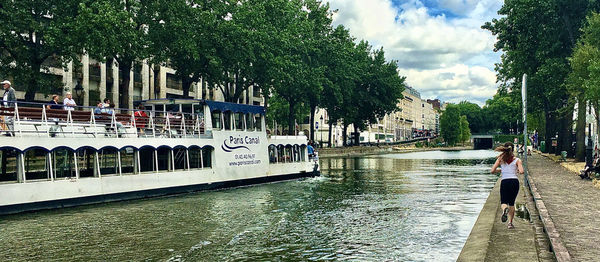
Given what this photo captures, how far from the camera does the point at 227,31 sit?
42531 mm

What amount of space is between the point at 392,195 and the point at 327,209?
19.3 ft

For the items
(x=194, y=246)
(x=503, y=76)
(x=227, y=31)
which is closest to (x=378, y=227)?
(x=194, y=246)

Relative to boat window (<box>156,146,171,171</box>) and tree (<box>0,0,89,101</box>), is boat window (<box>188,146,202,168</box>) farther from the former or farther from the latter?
tree (<box>0,0,89,101</box>)

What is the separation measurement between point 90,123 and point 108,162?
1977mm

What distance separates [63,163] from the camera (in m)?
21.9

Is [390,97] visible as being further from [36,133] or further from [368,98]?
[36,133]

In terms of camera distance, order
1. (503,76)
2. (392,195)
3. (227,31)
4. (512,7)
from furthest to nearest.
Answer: (503,76)
(512,7)
(227,31)
(392,195)

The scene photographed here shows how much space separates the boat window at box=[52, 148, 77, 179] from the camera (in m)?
21.6

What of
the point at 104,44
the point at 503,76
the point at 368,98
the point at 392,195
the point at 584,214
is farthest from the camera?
the point at 368,98

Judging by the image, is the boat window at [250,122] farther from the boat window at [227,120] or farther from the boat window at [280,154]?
the boat window at [280,154]

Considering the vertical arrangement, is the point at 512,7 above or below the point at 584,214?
above

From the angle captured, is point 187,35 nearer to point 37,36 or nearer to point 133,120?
point 37,36

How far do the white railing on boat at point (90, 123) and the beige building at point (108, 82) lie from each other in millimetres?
20626

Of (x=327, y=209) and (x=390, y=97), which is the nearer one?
(x=327, y=209)
